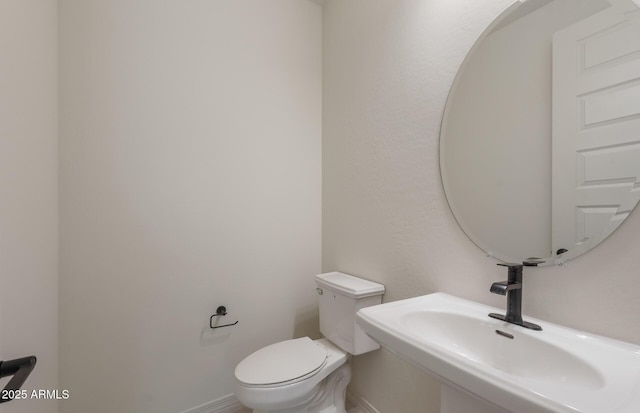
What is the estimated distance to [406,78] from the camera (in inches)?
52.4

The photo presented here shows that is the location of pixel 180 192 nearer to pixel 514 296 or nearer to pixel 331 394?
pixel 331 394

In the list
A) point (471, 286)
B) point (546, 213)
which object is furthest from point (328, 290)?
point (546, 213)

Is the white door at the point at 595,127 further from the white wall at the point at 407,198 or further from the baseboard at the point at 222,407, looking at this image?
the baseboard at the point at 222,407

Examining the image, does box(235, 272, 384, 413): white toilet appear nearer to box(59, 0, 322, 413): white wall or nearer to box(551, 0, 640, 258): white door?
box(59, 0, 322, 413): white wall

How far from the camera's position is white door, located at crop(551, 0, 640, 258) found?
708 millimetres

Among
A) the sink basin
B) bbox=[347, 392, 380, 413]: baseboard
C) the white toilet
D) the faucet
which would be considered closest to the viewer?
the sink basin

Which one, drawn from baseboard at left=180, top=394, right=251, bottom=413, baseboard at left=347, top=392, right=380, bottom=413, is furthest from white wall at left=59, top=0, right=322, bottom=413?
baseboard at left=347, top=392, right=380, bottom=413

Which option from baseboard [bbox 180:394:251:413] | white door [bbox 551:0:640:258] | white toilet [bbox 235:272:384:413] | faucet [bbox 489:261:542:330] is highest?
white door [bbox 551:0:640:258]

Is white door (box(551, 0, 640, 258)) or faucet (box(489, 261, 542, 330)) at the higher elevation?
white door (box(551, 0, 640, 258))

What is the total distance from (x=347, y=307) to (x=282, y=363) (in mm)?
427

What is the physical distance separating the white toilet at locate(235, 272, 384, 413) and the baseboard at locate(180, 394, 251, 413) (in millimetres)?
498

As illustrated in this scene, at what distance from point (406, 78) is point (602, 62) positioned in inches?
28.6

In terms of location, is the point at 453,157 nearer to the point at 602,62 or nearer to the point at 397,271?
the point at 602,62

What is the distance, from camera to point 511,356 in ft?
2.57
